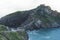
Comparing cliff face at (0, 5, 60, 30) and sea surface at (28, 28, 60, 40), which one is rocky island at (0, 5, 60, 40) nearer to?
cliff face at (0, 5, 60, 30)

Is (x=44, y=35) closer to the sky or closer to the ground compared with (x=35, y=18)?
closer to the ground

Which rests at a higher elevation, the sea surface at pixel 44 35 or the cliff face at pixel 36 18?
the cliff face at pixel 36 18

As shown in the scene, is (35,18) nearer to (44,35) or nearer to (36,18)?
(36,18)

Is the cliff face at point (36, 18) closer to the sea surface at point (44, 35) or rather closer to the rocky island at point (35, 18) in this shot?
the rocky island at point (35, 18)

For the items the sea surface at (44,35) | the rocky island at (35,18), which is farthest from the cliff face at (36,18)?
the sea surface at (44,35)

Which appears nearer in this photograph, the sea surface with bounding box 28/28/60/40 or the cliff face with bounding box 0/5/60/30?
the sea surface with bounding box 28/28/60/40

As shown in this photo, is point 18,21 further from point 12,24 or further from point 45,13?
point 45,13

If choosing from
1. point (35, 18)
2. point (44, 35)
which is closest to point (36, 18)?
point (35, 18)

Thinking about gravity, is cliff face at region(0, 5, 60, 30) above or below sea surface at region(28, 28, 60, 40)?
above

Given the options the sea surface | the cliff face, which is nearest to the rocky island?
the cliff face

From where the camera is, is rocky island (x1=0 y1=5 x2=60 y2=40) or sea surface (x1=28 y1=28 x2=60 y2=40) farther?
rocky island (x1=0 y1=5 x2=60 y2=40)
